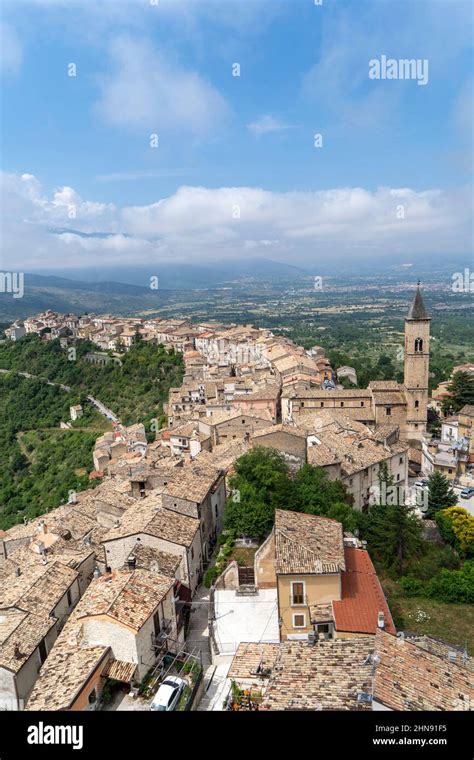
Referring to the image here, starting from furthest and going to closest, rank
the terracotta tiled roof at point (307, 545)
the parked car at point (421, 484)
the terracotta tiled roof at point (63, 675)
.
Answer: the parked car at point (421, 484) → the terracotta tiled roof at point (307, 545) → the terracotta tiled roof at point (63, 675)

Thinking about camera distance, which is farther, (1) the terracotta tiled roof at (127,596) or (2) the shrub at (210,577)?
(2) the shrub at (210,577)

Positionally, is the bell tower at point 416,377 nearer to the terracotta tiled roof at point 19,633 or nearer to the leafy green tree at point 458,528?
the leafy green tree at point 458,528

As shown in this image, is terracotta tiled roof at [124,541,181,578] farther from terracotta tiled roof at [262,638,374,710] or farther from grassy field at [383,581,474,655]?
grassy field at [383,581,474,655]

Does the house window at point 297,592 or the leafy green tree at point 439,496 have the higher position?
the house window at point 297,592

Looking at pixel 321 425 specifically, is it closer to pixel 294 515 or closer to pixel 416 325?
pixel 416 325


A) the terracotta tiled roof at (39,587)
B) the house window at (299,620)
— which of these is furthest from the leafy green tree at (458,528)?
the terracotta tiled roof at (39,587)
